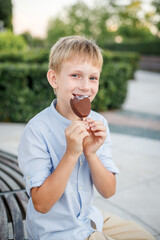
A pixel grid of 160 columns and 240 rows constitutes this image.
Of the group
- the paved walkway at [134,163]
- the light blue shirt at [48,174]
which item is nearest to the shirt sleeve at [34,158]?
the light blue shirt at [48,174]

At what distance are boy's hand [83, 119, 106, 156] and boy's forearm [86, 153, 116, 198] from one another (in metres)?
0.04

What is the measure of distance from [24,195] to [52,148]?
1.04 m

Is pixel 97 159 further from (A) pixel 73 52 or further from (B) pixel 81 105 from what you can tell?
(A) pixel 73 52

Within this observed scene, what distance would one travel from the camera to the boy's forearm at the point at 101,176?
1.43 m

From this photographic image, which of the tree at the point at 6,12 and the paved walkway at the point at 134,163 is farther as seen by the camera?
the tree at the point at 6,12

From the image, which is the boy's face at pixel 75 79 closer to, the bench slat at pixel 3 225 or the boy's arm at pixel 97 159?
the boy's arm at pixel 97 159

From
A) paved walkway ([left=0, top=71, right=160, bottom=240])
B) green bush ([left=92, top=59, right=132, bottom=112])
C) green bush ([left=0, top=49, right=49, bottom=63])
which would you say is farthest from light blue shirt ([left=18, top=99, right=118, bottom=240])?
green bush ([left=0, top=49, right=49, bottom=63])

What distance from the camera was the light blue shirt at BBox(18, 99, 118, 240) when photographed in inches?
54.4

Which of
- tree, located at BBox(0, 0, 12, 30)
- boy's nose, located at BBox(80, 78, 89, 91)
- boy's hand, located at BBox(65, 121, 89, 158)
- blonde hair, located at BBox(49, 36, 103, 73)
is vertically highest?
tree, located at BBox(0, 0, 12, 30)

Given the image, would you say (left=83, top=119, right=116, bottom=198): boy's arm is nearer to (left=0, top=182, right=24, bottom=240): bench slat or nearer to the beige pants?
the beige pants

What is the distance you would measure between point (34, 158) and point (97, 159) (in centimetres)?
33

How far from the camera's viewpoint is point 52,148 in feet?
4.76

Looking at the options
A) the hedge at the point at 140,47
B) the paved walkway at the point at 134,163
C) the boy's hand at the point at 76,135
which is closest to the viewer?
the boy's hand at the point at 76,135

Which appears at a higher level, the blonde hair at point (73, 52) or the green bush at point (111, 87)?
the blonde hair at point (73, 52)
